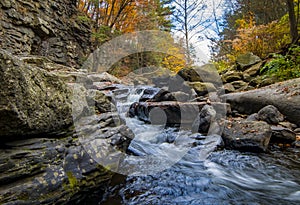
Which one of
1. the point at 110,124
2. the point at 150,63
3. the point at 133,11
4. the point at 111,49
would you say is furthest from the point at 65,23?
the point at 110,124

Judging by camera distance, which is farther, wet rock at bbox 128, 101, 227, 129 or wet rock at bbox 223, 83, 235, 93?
wet rock at bbox 223, 83, 235, 93

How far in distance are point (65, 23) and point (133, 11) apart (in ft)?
23.0

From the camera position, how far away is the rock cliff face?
7871 mm

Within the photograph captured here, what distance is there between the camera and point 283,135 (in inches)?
131

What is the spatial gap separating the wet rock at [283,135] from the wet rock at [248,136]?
0.94ft

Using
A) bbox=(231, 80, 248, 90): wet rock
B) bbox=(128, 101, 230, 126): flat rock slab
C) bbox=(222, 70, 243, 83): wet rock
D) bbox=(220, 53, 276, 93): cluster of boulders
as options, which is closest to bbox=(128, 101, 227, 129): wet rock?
bbox=(128, 101, 230, 126): flat rock slab

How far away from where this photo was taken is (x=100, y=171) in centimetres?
200

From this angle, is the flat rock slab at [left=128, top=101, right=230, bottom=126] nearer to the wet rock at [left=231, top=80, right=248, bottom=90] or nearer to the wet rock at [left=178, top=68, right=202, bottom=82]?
the wet rock at [left=231, top=80, right=248, bottom=90]

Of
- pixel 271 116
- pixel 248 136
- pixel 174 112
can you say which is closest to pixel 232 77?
pixel 174 112

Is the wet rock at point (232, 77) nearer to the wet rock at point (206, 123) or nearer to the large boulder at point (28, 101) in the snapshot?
the wet rock at point (206, 123)

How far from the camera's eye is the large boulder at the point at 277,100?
151 inches

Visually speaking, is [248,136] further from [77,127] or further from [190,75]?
[190,75]

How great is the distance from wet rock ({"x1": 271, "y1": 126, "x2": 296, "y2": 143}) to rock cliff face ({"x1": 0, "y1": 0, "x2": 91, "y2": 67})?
369 inches

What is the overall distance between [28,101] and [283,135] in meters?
3.86
